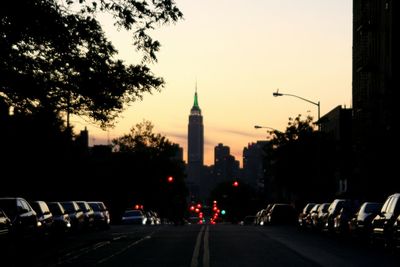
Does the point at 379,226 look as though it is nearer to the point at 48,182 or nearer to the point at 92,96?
the point at 92,96

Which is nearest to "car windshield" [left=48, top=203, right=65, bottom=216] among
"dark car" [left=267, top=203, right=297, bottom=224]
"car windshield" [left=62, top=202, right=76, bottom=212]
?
"car windshield" [left=62, top=202, right=76, bottom=212]

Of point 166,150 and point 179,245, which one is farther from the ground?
point 166,150

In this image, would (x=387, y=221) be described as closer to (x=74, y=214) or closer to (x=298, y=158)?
(x=74, y=214)

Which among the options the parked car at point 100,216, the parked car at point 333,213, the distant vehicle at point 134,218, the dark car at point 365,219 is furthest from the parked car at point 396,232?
the distant vehicle at point 134,218

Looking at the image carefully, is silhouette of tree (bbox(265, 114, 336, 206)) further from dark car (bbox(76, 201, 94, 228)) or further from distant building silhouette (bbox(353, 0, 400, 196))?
dark car (bbox(76, 201, 94, 228))

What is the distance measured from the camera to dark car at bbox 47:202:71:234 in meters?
35.9

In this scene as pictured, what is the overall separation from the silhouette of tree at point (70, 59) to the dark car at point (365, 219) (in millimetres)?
8509

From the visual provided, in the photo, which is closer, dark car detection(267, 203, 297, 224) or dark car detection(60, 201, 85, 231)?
dark car detection(60, 201, 85, 231)

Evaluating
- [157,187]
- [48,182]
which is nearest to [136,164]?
[157,187]

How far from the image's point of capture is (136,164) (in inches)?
5281

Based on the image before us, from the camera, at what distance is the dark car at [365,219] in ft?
108

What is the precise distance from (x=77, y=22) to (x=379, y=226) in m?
10.7

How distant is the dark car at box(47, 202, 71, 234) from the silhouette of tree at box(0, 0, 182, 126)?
531cm

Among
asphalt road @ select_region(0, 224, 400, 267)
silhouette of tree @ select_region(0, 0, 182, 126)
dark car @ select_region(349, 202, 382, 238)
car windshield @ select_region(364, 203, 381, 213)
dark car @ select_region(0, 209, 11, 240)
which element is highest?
silhouette of tree @ select_region(0, 0, 182, 126)
